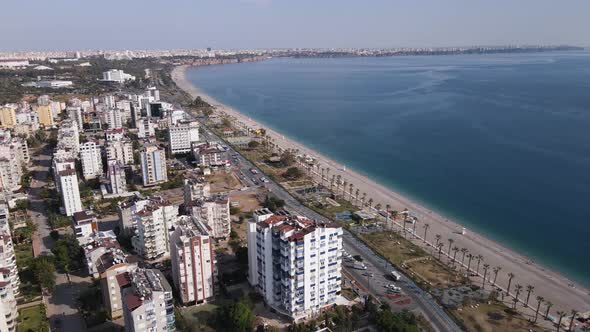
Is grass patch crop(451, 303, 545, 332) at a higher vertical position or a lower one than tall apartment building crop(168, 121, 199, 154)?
lower

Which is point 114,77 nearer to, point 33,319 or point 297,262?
point 33,319

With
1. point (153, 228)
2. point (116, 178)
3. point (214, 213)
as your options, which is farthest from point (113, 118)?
point (153, 228)

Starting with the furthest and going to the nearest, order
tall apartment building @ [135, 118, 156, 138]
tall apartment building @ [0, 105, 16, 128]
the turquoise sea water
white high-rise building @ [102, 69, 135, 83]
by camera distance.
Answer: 1. white high-rise building @ [102, 69, 135, 83]
2. tall apartment building @ [0, 105, 16, 128]
3. tall apartment building @ [135, 118, 156, 138]
4. the turquoise sea water

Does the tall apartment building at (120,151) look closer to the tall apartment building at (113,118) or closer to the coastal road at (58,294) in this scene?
the coastal road at (58,294)

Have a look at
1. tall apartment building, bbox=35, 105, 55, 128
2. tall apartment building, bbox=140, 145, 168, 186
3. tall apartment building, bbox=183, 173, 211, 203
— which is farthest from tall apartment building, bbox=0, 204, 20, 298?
tall apartment building, bbox=35, 105, 55, 128

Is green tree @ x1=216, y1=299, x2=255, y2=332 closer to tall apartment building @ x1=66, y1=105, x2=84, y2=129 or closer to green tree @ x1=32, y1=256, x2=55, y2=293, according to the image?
green tree @ x1=32, y1=256, x2=55, y2=293

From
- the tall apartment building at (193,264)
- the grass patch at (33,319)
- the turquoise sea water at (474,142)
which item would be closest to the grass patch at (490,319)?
the turquoise sea water at (474,142)

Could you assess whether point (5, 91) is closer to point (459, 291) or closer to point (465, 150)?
point (465, 150)
